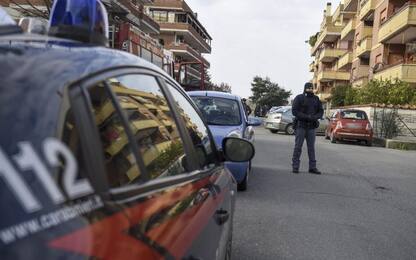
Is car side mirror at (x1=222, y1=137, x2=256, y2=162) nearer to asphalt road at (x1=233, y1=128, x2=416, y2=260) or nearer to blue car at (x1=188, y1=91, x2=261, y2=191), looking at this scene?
asphalt road at (x1=233, y1=128, x2=416, y2=260)

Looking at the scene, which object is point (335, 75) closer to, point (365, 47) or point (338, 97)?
point (338, 97)

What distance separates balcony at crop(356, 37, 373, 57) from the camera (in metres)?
45.5

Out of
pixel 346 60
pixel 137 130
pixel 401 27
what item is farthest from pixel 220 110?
pixel 346 60

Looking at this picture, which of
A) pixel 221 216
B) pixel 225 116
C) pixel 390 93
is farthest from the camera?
pixel 390 93

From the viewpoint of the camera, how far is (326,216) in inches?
269

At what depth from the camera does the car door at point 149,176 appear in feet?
4.86

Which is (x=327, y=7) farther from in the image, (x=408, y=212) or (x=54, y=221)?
(x=54, y=221)

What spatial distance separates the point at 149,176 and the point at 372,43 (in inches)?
1820

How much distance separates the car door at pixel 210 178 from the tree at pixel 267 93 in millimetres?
91929

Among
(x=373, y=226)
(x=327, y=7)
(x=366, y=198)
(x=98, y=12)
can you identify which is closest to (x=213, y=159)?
(x=98, y=12)

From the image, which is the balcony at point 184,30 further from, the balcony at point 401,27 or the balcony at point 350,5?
the balcony at point 401,27

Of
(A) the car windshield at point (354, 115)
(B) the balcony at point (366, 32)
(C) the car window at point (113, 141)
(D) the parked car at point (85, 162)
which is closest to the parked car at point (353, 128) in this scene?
(A) the car windshield at point (354, 115)

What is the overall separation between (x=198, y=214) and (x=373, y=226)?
4682 mm

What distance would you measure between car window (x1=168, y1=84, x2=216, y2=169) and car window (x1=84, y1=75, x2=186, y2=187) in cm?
28
